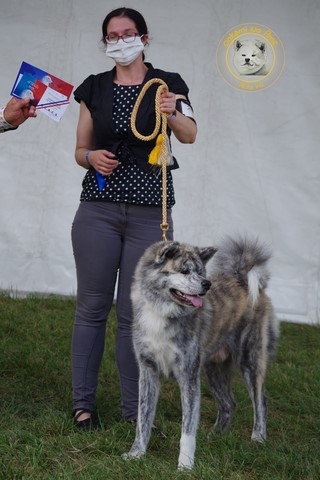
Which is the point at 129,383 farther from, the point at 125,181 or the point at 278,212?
the point at 278,212

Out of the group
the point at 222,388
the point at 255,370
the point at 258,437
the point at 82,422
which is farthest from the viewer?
the point at 222,388

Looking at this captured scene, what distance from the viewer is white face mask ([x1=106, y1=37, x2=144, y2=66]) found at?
3338 mm

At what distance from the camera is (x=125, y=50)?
10.9 feet

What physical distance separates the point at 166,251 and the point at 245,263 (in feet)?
2.60

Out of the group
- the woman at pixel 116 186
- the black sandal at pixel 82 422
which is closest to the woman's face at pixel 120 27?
the woman at pixel 116 186

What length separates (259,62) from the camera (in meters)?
5.26

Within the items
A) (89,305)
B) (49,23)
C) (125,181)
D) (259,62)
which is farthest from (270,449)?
(49,23)

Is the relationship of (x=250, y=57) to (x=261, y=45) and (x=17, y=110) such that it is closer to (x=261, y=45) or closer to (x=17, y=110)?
(x=261, y=45)

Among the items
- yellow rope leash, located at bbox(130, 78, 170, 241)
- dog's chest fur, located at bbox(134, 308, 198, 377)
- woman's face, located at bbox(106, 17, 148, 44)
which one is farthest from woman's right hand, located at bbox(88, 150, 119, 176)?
dog's chest fur, located at bbox(134, 308, 198, 377)

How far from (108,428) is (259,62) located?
276cm

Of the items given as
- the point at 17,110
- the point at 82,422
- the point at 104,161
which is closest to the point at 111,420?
the point at 82,422

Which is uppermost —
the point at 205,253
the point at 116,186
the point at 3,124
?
the point at 3,124

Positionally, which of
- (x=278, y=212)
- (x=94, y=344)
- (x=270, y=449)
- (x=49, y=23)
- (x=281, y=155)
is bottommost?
(x=270, y=449)

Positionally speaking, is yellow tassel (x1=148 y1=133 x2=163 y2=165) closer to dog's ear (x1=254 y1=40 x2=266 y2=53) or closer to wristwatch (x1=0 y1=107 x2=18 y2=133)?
wristwatch (x1=0 y1=107 x2=18 y2=133)
